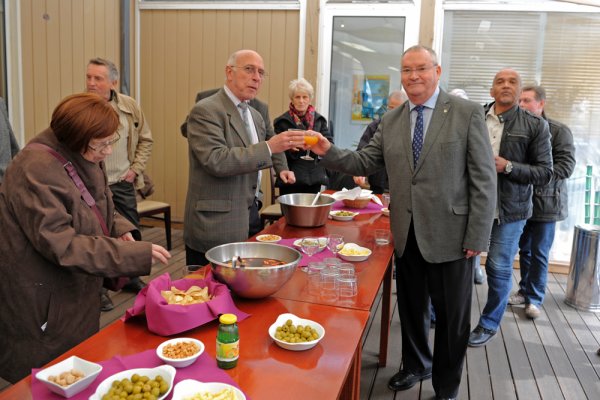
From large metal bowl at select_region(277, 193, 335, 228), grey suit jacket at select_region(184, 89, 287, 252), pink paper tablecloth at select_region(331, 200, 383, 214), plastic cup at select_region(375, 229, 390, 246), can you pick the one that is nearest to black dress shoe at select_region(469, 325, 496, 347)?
pink paper tablecloth at select_region(331, 200, 383, 214)

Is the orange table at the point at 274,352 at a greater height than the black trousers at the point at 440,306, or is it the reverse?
the orange table at the point at 274,352

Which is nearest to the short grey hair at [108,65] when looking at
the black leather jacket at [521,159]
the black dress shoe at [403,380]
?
the black leather jacket at [521,159]

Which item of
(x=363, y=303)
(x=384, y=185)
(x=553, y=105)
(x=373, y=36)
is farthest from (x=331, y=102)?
(x=363, y=303)

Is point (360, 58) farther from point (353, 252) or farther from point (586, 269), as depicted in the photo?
point (353, 252)

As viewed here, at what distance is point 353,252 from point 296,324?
0.87 m

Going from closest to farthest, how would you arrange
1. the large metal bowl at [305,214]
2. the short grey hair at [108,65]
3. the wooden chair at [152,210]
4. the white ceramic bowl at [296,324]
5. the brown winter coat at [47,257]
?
the white ceramic bowl at [296,324]
the brown winter coat at [47,257]
the large metal bowl at [305,214]
the short grey hair at [108,65]
the wooden chair at [152,210]

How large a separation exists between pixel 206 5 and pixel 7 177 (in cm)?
469

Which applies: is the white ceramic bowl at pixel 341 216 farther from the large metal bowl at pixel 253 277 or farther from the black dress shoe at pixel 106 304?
the black dress shoe at pixel 106 304

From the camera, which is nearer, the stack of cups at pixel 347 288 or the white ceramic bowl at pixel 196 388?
the white ceramic bowl at pixel 196 388

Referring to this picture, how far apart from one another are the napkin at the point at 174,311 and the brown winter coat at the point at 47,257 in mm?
147

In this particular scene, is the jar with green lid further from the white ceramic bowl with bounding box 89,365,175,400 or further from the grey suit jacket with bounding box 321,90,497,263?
the grey suit jacket with bounding box 321,90,497,263

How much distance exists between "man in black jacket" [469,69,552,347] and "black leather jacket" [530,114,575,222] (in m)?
0.53

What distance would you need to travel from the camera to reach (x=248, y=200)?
2.76m

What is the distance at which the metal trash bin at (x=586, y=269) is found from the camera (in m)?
4.21
